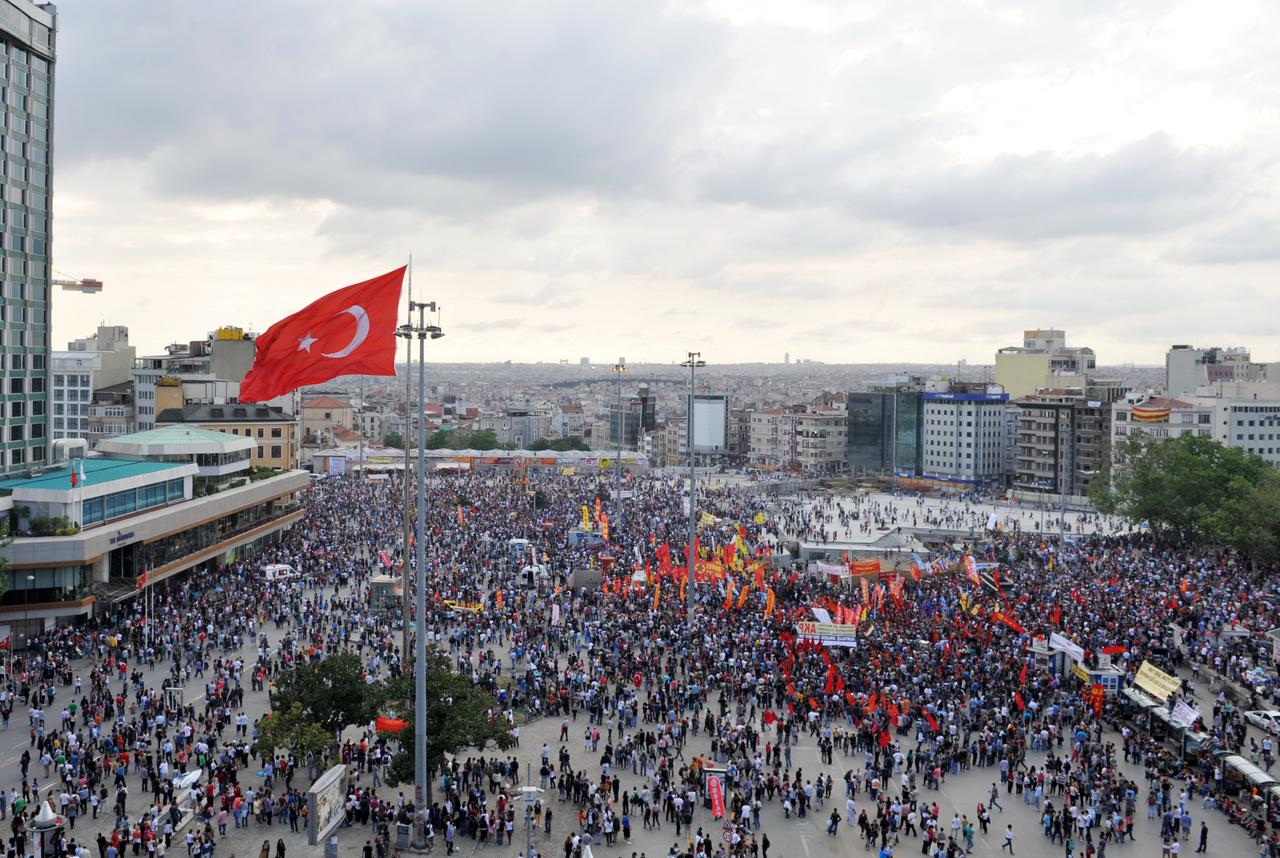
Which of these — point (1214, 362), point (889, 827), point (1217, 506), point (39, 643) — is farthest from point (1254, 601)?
point (1214, 362)

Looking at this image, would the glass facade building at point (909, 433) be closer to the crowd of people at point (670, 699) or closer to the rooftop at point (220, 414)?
the crowd of people at point (670, 699)

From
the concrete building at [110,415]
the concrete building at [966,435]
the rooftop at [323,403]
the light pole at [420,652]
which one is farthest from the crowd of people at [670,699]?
the rooftop at [323,403]

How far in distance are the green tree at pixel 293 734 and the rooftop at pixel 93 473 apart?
20780 mm

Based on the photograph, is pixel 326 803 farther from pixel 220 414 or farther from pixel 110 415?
pixel 110 415

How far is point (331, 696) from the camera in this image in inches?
1033

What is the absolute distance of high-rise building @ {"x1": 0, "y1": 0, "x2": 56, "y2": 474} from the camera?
47594mm

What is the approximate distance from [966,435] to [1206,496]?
57287mm

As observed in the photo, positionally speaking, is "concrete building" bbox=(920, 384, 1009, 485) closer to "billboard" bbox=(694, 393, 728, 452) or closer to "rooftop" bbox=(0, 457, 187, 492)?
"billboard" bbox=(694, 393, 728, 452)

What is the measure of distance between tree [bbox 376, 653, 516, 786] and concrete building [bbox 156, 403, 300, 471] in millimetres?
54141

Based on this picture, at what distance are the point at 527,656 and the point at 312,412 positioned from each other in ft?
424

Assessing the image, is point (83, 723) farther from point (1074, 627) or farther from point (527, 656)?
point (1074, 627)

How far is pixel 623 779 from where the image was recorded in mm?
28031

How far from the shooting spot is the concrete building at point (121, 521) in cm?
3919

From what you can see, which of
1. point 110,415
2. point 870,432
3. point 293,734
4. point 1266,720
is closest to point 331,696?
point 293,734
